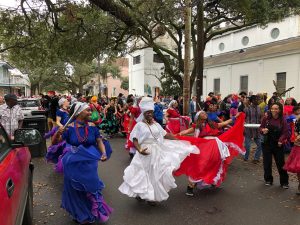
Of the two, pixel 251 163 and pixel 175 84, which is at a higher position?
pixel 175 84

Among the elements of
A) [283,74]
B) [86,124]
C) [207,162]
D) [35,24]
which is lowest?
[207,162]

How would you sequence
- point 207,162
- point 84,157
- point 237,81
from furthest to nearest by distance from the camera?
point 237,81 < point 207,162 < point 84,157

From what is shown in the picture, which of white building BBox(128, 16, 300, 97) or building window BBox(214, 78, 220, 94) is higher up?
white building BBox(128, 16, 300, 97)

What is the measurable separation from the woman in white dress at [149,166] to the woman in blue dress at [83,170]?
0.74 m

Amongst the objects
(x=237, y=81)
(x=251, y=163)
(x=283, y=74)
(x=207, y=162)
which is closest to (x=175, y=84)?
(x=237, y=81)

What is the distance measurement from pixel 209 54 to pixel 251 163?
33915 millimetres

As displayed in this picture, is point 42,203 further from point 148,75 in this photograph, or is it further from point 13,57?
point 148,75

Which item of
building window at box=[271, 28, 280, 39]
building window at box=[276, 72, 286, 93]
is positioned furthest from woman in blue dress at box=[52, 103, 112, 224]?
building window at box=[271, 28, 280, 39]

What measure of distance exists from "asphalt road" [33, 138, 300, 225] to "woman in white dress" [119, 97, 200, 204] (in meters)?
0.30

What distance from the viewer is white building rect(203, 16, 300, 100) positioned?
1005 inches

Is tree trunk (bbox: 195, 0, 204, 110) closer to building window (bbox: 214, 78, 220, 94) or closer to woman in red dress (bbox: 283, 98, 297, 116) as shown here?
woman in red dress (bbox: 283, 98, 297, 116)

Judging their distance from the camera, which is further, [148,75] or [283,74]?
[148,75]

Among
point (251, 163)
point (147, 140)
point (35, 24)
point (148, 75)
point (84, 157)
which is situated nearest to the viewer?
point (84, 157)

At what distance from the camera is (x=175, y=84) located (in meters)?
32.5
